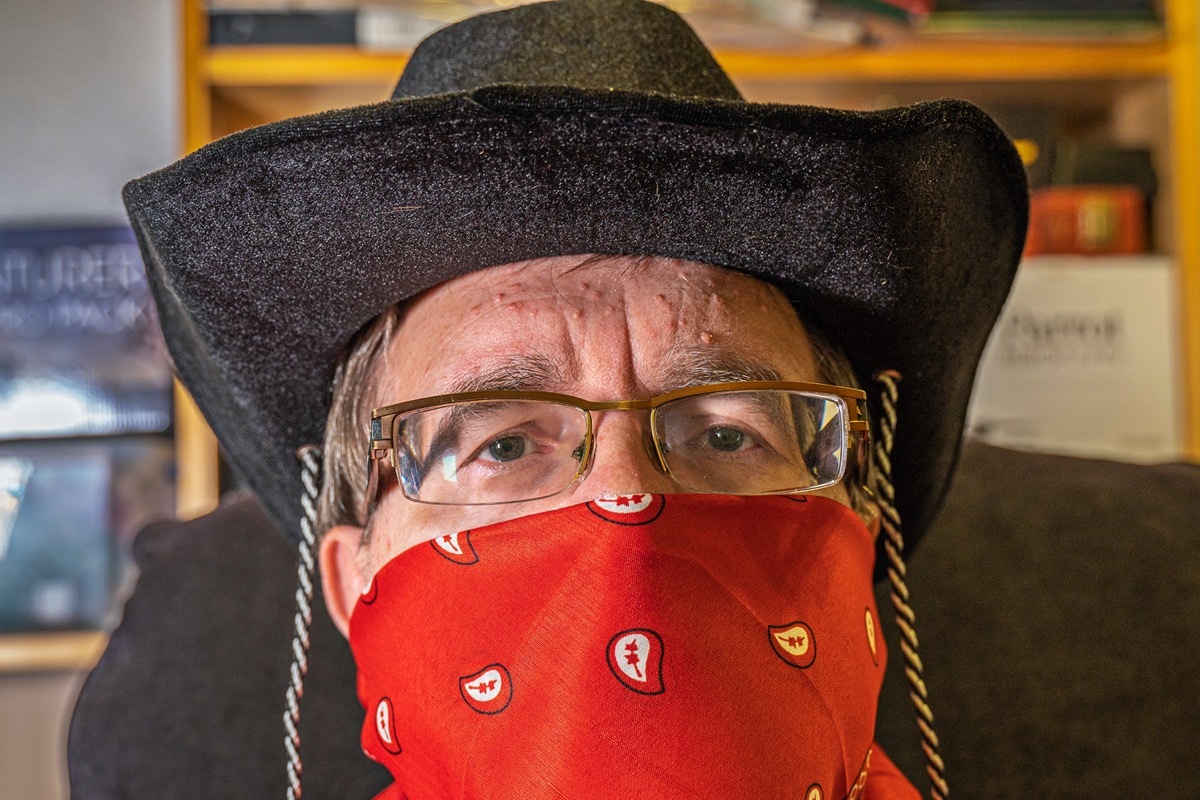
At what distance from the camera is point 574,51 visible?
2.81ft

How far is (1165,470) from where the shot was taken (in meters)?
1.25

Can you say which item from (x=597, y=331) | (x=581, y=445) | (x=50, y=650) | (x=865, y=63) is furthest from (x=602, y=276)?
(x=50, y=650)

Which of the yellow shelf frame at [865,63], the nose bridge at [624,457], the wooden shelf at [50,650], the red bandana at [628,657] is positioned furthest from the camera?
the wooden shelf at [50,650]

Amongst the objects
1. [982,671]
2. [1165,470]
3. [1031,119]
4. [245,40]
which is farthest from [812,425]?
[245,40]

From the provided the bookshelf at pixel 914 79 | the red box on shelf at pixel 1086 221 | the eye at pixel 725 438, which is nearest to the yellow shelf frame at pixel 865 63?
the bookshelf at pixel 914 79

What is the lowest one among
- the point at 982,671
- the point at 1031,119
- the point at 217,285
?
the point at 982,671

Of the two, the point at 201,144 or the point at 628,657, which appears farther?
the point at 201,144

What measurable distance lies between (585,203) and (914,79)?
4.79 ft

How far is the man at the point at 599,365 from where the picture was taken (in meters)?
0.66

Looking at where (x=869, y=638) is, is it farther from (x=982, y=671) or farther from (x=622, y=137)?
(x=622, y=137)

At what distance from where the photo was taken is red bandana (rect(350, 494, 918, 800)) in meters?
0.63

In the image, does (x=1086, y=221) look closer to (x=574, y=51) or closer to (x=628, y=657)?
(x=574, y=51)

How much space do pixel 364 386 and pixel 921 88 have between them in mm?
1566

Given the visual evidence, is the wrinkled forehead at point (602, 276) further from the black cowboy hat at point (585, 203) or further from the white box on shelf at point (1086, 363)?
the white box on shelf at point (1086, 363)
